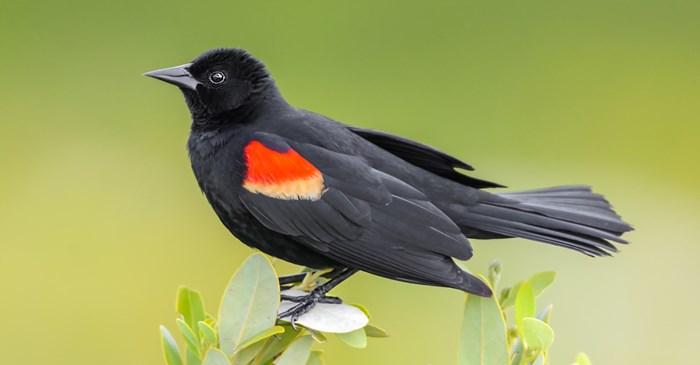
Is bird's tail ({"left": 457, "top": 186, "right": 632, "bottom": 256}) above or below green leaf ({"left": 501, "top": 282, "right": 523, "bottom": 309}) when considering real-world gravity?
above

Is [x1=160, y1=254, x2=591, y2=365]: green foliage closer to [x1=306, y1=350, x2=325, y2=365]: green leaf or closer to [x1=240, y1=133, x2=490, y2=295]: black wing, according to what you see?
[x1=306, y1=350, x2=325, y2=365]: green leaf

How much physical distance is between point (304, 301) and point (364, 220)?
21 cm

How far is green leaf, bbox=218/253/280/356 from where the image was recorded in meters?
1.23

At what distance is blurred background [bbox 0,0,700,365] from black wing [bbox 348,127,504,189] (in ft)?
3.62

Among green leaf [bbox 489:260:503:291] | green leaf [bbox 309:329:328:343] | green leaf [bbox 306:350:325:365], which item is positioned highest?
green leaf [bbox 489:260:503:291]

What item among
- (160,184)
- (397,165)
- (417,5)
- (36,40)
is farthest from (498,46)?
(397,165)

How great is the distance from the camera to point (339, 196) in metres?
1.72

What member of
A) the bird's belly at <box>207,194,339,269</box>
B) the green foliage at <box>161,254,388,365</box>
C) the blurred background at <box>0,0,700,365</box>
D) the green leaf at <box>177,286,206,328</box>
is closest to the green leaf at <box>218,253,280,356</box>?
the green foliage at <box>161,254,388,365</box>

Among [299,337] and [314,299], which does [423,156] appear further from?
[299,337]

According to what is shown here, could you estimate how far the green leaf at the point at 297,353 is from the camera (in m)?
1.19

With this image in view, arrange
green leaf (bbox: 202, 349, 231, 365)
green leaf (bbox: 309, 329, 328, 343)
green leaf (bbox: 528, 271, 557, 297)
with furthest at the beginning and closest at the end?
green leaf (bbox: 528, 271, 557, 297), green leaf (bbox: 309, 329, 328, 343), green leaf (bbox: 202, 349, 231, 365)

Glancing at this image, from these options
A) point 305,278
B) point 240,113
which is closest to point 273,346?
point 305,278

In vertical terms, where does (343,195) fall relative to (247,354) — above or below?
above

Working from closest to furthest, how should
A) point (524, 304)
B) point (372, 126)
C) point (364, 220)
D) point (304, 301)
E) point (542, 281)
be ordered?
1. point (524, 304)
2. point (542, 281)
3. point (304, 301)
4. point (364, 220)
5. point (372, 126)
